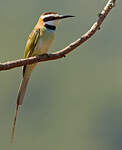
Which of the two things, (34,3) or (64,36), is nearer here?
(64,36)

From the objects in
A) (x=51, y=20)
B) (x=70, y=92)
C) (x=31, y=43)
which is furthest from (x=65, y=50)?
(x=70, y=92)

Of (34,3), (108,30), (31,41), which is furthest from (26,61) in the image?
(34,3)

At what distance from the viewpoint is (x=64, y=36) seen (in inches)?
1478

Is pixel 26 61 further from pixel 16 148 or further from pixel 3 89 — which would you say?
pixel 3 89

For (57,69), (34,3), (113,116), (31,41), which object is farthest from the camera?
(34,3)

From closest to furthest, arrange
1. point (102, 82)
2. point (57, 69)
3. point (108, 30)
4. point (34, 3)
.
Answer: point (102, 82) → point (57, 69) → point (108, 30) → point (34, 3)

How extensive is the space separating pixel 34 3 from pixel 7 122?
1596cm

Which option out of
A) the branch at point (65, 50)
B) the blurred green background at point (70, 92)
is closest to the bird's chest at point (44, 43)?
the branch at point (65, 50)

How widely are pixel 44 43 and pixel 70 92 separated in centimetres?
3078

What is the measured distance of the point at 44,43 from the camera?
3.86 m

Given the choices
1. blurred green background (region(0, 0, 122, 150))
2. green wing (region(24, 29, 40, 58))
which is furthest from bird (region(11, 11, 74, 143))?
blurred green background (region(0, 0, 122, 150))

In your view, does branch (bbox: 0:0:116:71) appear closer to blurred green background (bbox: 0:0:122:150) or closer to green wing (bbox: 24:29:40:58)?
green wing (bbox: 24:29:40:58)

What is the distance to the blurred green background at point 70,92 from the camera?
2966 centimetres

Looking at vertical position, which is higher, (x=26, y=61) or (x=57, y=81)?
(x=26, y=61)
